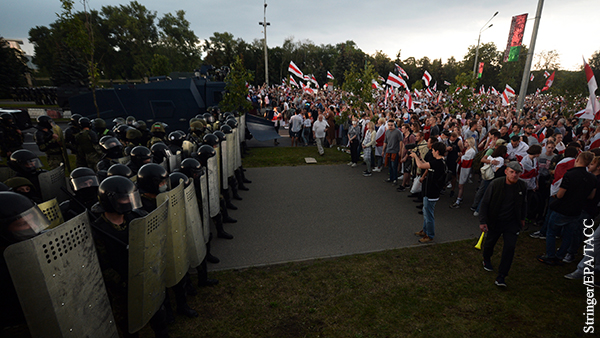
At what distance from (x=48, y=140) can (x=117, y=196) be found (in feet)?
20.8

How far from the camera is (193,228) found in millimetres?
3734

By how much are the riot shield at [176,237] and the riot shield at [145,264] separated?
332mm

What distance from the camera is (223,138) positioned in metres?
6.79

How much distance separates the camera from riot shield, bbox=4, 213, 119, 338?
178cm

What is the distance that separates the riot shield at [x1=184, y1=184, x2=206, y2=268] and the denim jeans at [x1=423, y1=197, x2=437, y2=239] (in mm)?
4267

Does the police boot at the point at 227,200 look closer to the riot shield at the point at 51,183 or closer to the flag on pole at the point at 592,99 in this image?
the riot shield at the point at 51,183

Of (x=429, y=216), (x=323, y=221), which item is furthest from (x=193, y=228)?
(x=429, y=216)

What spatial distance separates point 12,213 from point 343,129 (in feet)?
48.0

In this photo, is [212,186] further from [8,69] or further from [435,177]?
[8,69]

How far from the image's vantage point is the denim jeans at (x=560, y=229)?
4.97 m

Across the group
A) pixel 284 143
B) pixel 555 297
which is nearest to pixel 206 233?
pixel 555 297

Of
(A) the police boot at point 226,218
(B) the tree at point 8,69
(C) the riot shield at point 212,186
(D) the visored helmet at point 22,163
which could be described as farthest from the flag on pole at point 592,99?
(B) the tree at point 8,69

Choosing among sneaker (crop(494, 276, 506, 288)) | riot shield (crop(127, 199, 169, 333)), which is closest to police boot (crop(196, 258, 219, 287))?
riot shield (crop(127, 199, 169, 333))

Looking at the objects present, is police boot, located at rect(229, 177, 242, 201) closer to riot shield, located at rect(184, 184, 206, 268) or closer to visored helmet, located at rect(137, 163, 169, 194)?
riot shield, located at rect(184, 184, 206, 268)
